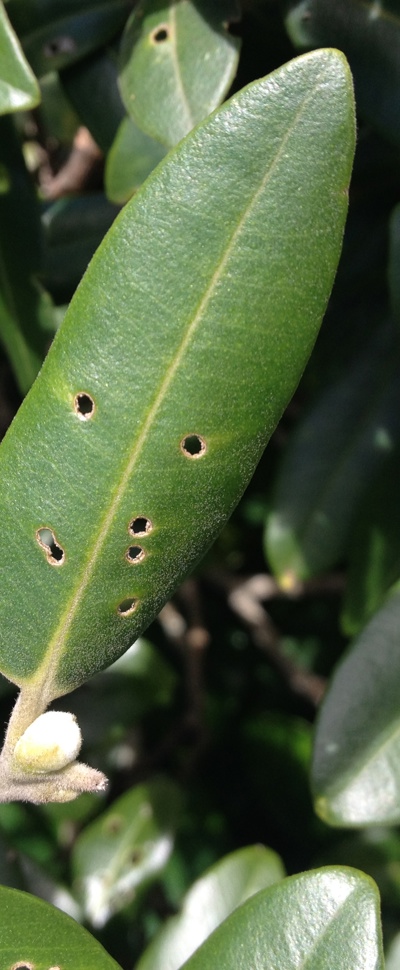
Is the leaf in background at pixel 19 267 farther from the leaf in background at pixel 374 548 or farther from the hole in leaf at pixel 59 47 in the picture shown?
the leaf in background at pixel 374 548

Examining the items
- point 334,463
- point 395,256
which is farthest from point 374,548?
point 395,256

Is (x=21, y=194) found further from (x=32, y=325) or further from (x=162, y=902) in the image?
(x=162, y=902)

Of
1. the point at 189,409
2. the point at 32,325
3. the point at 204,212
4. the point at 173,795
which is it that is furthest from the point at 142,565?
the point at 173,795

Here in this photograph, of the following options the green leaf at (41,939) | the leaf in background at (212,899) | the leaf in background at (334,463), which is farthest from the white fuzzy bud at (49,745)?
the leaf in background at (334,463)

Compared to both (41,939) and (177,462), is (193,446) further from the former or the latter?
(41,939)

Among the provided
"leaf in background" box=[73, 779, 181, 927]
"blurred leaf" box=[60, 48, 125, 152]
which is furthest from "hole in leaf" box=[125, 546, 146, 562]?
"leaf in background" box=[73, 779, 181, 927]

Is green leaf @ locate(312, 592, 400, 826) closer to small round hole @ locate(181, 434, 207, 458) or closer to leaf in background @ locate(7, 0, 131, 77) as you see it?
small round hole @ locate(181, 434, 207, 458)
